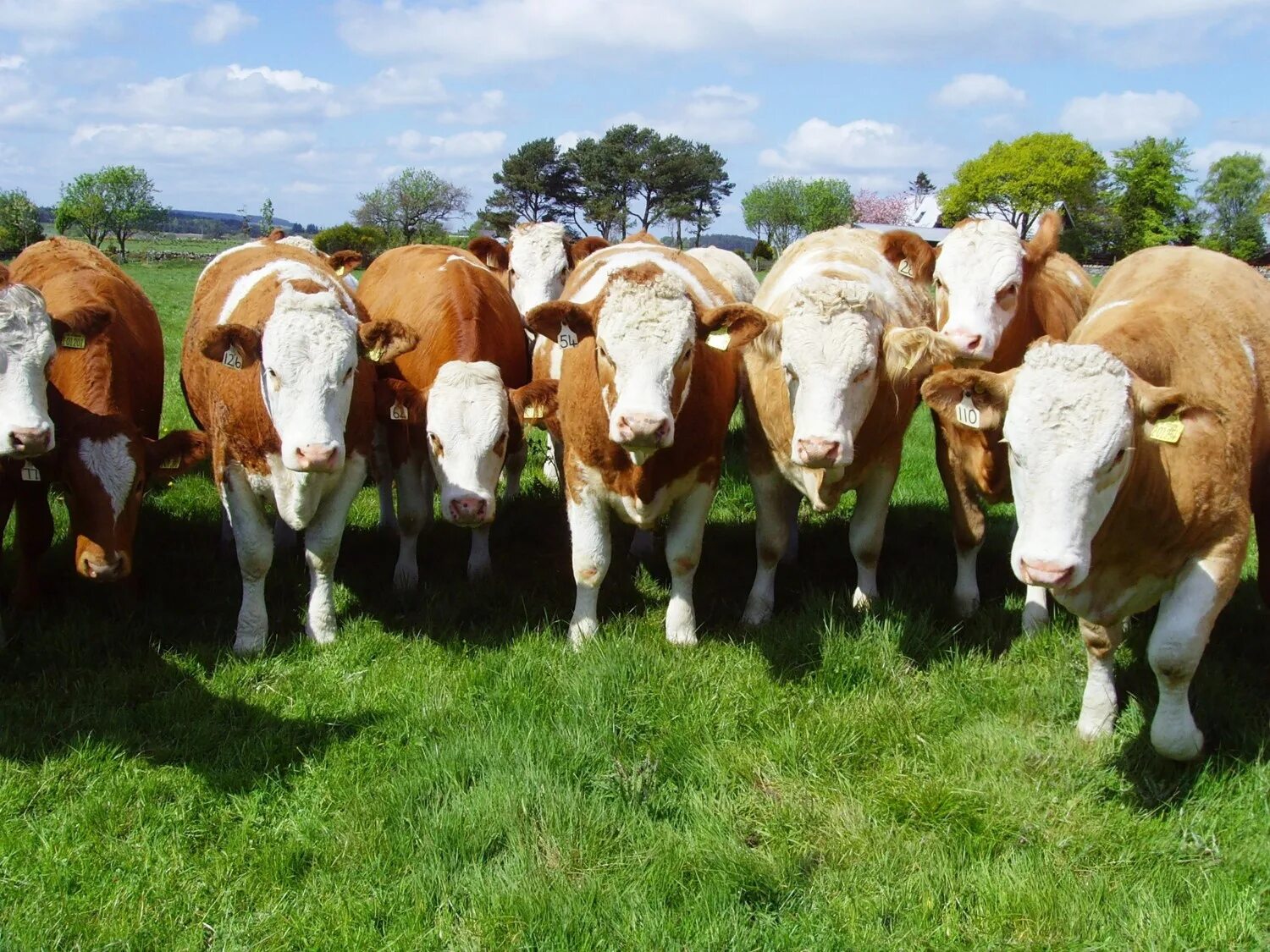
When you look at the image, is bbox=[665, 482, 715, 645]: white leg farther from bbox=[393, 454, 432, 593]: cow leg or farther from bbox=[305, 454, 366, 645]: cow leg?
bbox=[305, 454, 366, 645]: cow leg

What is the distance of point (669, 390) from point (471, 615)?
2.02 meters

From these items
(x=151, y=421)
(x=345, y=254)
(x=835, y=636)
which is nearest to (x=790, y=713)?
(x=835, y=636)

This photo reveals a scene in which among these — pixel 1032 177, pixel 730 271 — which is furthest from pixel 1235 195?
pixel 730 271

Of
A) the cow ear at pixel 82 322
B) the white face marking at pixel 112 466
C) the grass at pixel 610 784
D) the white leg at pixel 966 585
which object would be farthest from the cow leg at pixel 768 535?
the cow ear at pixel 82 322

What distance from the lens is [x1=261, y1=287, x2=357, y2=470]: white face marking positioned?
4.96 meters

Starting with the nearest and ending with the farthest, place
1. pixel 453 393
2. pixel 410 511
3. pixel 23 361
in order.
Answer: pixel 23 361, pixel 453 393, pixel 410 511

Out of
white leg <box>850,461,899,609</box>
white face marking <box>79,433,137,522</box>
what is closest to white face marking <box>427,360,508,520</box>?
white face marking <box>79,433,137,522</box>

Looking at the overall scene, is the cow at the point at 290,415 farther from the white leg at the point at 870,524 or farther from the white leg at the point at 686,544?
the white leg at the point at 870,524

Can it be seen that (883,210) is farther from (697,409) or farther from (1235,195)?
(697,409)

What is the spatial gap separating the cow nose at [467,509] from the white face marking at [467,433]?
18mm

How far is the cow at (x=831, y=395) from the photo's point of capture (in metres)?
4.85

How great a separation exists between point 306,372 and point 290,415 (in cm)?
24

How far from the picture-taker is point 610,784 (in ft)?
13.0

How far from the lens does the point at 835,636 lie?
16.6 feet
